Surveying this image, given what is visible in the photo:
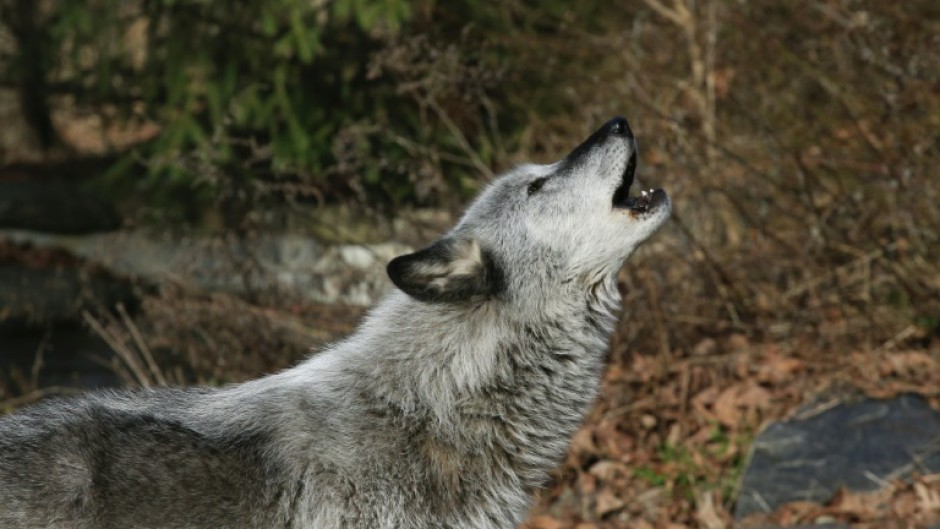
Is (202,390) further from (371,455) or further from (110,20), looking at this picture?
(110,20)

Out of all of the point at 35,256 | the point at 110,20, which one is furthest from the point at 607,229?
the point at 35,256

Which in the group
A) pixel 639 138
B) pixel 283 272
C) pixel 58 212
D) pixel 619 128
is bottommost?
pixel 58 212

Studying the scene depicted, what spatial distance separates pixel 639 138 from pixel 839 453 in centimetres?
304

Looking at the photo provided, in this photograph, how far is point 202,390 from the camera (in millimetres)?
4691

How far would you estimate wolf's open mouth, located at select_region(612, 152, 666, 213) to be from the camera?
15.6 feet

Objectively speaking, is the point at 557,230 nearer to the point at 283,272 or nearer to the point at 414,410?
the point at 414,410

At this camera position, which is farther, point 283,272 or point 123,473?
point 283,272

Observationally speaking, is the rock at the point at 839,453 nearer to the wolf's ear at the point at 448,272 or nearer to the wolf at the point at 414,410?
the wolf at the point at 414,410

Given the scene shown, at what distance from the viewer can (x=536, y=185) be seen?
4.89 metres

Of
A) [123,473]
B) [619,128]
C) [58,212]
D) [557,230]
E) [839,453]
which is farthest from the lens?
[58,212]

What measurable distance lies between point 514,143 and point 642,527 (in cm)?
512

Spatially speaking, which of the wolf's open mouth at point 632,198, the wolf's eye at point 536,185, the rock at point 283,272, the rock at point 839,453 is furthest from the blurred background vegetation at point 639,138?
the wolf's eye at point 536,185

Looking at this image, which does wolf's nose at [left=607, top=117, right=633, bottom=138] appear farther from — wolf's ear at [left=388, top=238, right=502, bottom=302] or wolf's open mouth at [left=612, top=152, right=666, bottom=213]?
wolf's ear at [left=388, top=238, right=502, bottom=302]

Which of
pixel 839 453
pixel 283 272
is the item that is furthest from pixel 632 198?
pixel 283 272
